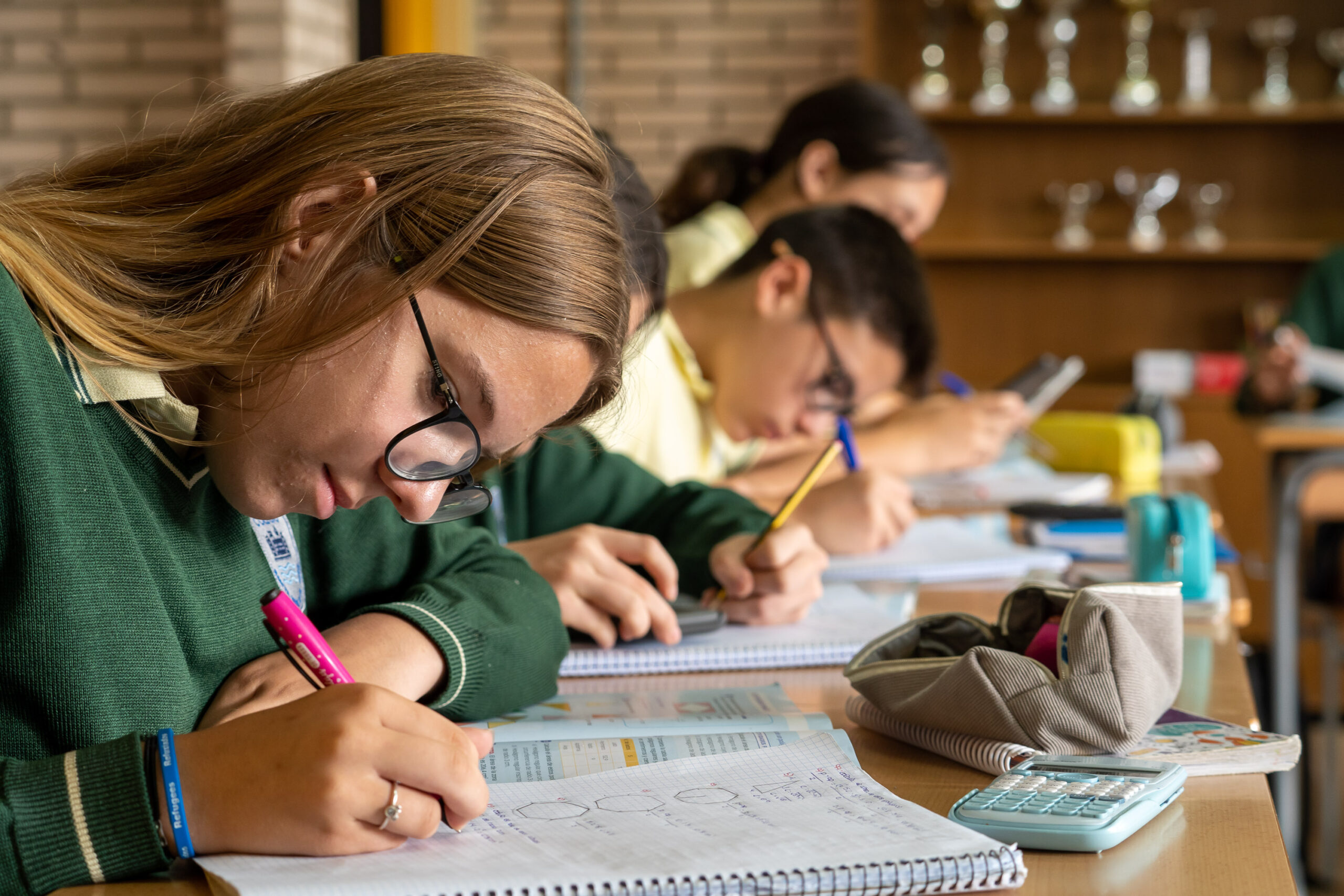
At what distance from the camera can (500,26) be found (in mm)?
4938

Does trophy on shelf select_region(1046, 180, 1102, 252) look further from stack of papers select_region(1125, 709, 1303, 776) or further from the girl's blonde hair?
the girl's blonde hair

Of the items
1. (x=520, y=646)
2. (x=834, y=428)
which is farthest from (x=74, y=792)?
(x=834, y=428)

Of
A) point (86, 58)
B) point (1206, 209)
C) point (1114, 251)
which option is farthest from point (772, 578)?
point (1206, 209)

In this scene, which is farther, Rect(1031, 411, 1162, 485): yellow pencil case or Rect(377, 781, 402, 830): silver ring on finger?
Rect(1031, 411, 1162, 485): yellow pencil case

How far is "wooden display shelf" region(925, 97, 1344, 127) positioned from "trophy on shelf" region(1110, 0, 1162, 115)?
0.03 metres

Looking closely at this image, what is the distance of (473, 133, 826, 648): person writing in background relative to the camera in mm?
1119

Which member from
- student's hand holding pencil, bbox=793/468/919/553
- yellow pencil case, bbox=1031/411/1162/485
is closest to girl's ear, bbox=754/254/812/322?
student's hand holding pencil, bbox=793/468/919/553

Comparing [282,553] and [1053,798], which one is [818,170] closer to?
[282,553]

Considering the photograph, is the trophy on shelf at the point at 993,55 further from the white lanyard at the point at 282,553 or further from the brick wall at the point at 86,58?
the white lanyard at the point at 282,553

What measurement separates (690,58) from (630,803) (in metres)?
4.44

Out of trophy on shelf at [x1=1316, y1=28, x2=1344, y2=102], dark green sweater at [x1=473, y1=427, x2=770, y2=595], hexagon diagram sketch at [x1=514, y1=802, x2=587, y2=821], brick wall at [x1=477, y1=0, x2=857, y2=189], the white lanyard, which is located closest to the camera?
hexagon diagram sketch at [x1=514, y1=802, x2=587, y2=821]

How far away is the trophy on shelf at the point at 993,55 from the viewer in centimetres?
444

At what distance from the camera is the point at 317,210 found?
2.58 ft

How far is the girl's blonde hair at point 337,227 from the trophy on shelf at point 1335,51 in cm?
429
